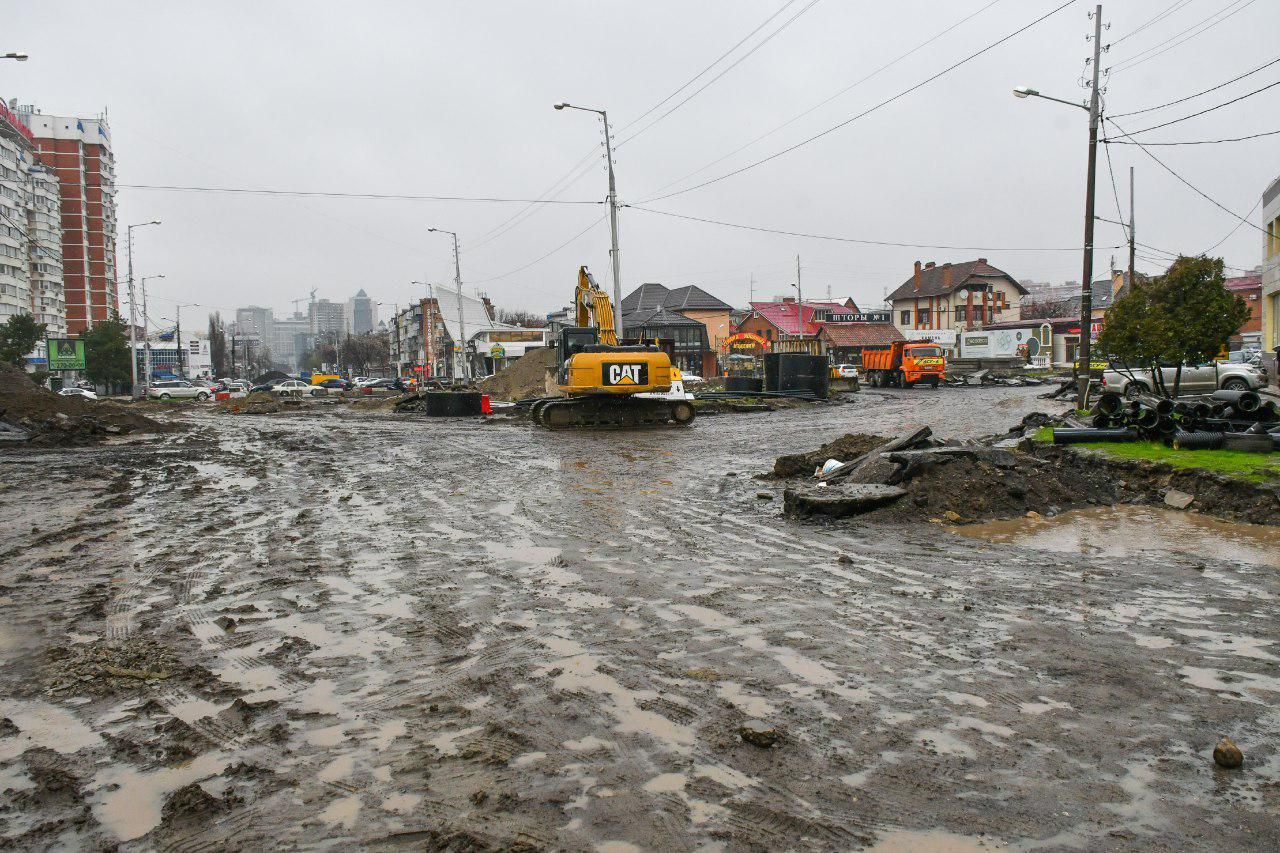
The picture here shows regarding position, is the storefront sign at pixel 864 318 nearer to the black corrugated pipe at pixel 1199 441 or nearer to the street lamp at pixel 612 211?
the street lamp at pixel 612 211

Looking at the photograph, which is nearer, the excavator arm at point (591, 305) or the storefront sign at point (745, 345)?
the excavator arm at point (591, 305)

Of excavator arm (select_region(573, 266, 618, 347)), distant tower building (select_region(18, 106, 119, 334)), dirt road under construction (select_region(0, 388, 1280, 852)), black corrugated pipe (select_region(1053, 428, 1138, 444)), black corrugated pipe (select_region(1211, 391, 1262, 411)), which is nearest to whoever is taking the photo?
dirt road under construction (select_region(0, 388, 1280, 852))

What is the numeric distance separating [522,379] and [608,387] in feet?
72.2

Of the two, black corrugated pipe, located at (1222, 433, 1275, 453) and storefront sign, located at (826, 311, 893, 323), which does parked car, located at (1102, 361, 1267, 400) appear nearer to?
black corrugated pipe, located at (1222, 433, 1275, 453)

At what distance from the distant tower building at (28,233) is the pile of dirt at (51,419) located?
2451 inches

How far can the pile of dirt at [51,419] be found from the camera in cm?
2197

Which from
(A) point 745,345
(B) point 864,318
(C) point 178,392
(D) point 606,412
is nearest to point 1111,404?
(D) point 606,412

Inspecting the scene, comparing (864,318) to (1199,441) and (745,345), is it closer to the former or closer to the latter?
(745,345)

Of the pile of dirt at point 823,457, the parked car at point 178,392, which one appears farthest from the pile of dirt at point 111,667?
the parked car at point 178,392

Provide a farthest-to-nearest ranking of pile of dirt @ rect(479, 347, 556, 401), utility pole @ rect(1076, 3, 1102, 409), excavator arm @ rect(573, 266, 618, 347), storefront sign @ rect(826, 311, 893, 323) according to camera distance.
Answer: storefront sign @ rect(826, 311, 893, 323) → pile of dirt @ rect(479, 347, 556, 401) → excavator arm @ rect(573, 266, 618, 347) → utility pole @ rect(1076, 3, 1102, 409)

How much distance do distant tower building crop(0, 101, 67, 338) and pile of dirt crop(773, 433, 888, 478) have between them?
8391cm

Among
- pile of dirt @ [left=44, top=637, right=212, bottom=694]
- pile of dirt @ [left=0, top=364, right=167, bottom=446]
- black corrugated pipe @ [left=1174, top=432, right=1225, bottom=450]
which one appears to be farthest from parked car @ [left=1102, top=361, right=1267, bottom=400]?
pile of dirt @ [left=0, top=364, right=167, bottom=446]

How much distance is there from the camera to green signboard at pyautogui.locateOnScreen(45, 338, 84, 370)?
68250 millimetres

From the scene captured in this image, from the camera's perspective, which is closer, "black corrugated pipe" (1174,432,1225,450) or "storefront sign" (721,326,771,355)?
"black corrugated pipe" (1174,432,1225,450)
